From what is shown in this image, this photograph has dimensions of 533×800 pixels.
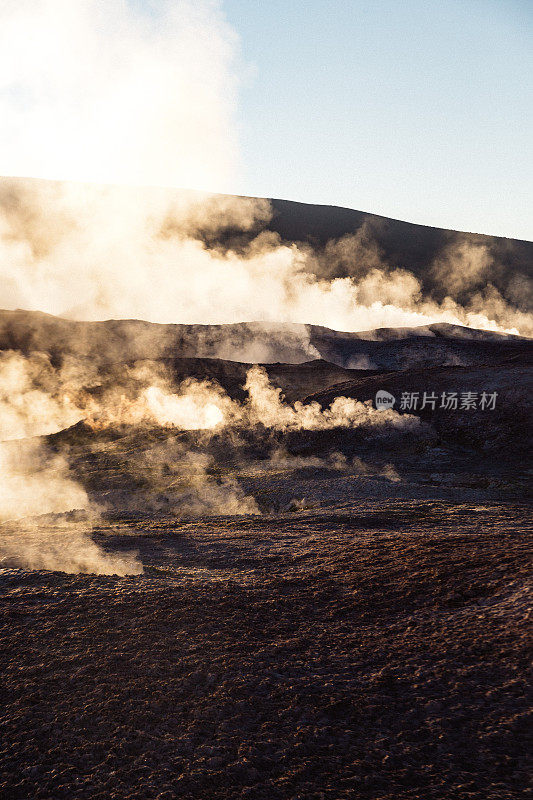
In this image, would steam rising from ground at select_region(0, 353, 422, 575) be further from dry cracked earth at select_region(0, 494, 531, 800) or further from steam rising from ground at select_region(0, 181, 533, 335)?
steam rising from ground at select_region(0, 181, 533, 335)

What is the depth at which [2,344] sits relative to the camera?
2741cm

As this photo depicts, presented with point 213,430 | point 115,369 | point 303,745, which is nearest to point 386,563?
point 303,745

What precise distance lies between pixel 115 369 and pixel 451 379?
49.7ft

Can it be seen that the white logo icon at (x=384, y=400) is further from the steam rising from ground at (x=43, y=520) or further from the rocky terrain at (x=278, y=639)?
the steam rising from ground at (x=43, y=520)

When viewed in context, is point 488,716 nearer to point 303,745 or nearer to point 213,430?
point 303,745

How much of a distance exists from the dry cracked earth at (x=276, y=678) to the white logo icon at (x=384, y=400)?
9.24m

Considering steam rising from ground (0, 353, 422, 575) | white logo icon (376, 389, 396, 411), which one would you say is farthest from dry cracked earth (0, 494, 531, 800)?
white logo icon (376, 389, 396, 411)

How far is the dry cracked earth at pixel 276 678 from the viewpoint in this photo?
268 centimetres

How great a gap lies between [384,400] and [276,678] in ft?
41.1

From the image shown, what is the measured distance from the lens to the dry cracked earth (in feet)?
8.79

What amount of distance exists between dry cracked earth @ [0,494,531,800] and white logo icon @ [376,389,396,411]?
924cm

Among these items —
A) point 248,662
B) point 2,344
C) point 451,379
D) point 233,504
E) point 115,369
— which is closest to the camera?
point 248,662
